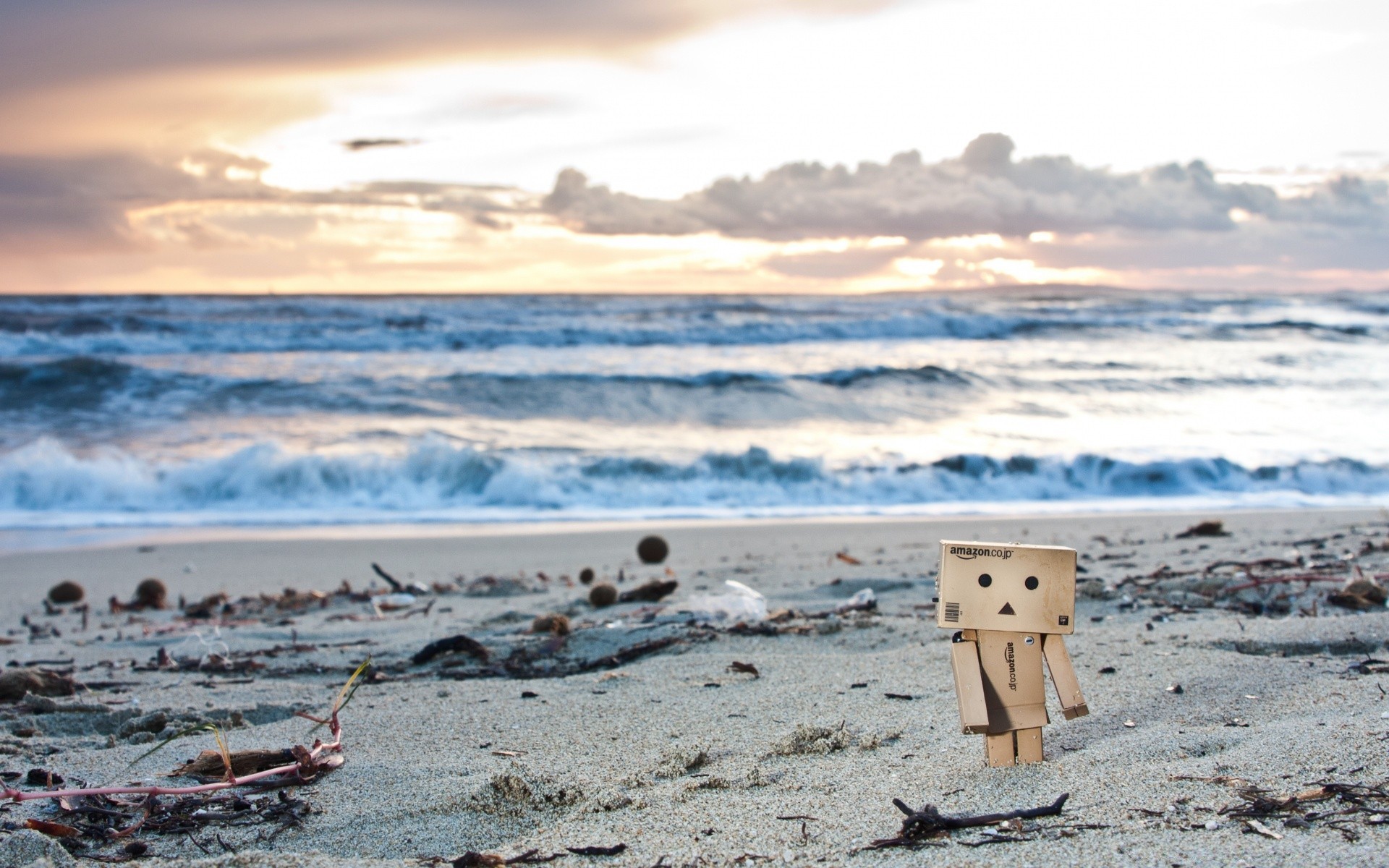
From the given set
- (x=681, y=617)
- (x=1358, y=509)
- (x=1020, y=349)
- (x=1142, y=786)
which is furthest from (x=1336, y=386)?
(x=1142, y=786)

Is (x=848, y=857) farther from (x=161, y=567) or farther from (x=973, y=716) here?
(x=161, y=567)

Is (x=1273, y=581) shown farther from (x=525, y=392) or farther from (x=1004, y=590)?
(x=525, y=392)

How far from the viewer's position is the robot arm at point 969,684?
73.5 inches

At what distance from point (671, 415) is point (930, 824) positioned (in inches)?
555

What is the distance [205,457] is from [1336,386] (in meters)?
18.3

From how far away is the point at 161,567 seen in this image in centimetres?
679

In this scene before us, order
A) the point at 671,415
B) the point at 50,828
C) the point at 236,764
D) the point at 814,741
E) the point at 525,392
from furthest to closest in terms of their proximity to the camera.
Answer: the point at 525,392 → the point at 671,415 → the point at 814,741 → the point at 236,764 → the point at 50,828

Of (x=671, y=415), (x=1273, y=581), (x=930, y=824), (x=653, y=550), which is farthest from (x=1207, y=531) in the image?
(x=671, y=415)

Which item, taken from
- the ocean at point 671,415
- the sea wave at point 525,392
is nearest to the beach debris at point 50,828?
the ocean at point 671,415

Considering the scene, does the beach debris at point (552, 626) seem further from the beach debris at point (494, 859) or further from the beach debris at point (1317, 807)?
the beach debris at point (1317, 807)

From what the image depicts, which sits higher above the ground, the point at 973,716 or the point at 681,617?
the point at 973,716

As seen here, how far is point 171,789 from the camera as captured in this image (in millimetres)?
1976

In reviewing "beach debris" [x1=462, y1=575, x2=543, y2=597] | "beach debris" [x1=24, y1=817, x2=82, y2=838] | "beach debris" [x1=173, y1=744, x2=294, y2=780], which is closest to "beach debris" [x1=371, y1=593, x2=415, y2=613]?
"beach debris" [x1=462, y1=575, x2=543, y2=597]

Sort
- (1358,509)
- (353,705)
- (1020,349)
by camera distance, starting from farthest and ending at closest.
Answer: (1020,349), (1358,509), (353,705)
